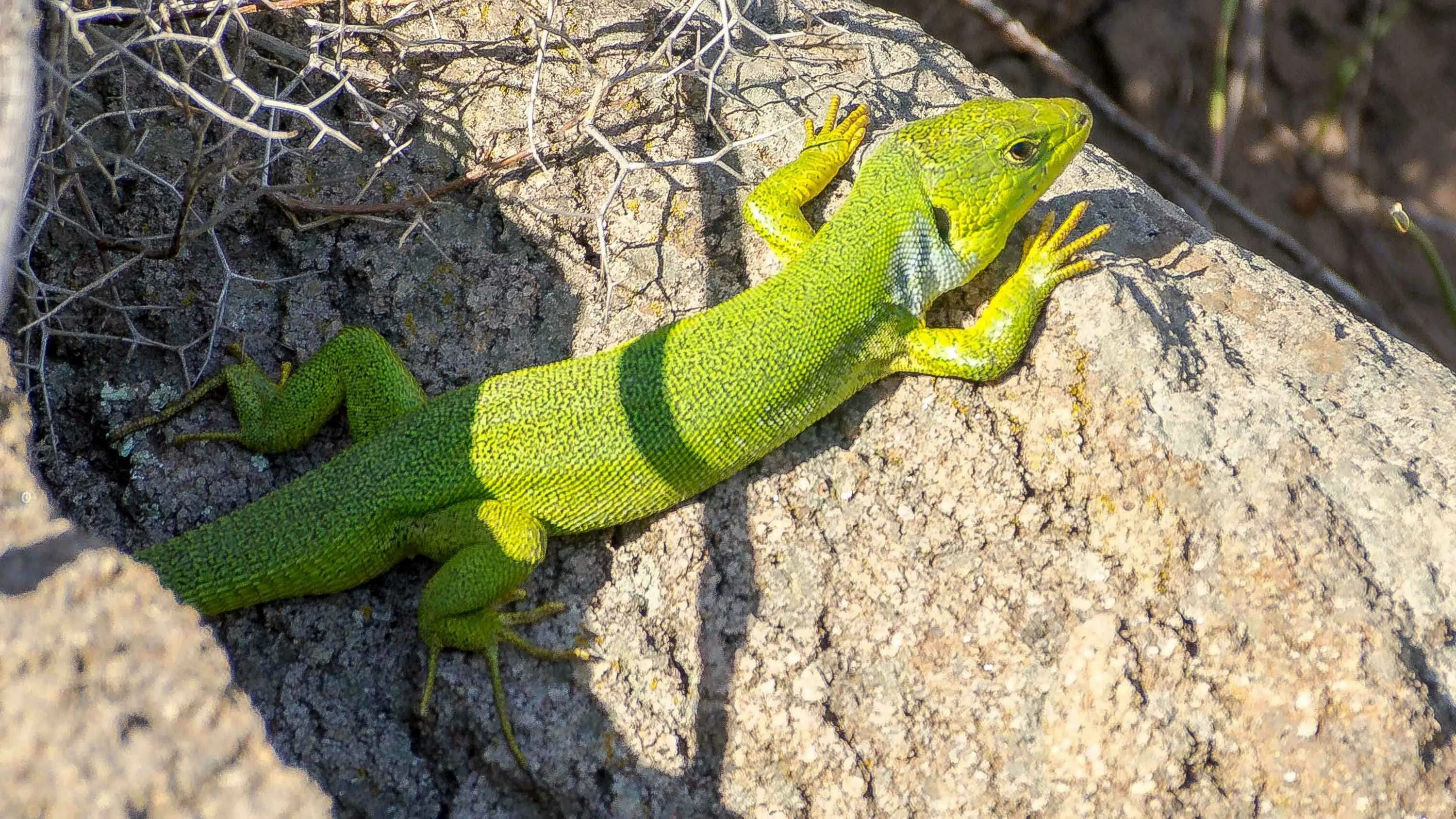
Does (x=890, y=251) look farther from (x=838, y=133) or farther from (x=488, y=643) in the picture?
(x=488, y=643)

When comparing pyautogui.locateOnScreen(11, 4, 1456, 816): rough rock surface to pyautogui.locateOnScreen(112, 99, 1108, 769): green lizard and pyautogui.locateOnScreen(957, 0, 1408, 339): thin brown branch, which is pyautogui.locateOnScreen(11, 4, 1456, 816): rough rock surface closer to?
pyautogui.locateOnScreen(112, 99, 1108, 769): green lizard

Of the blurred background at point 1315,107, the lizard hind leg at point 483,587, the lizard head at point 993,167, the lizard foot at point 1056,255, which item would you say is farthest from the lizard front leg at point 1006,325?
the blurred background at point 1315,107

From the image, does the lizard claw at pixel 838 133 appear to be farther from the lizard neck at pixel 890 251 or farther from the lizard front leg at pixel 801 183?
the lizard neck at pixel 890 251

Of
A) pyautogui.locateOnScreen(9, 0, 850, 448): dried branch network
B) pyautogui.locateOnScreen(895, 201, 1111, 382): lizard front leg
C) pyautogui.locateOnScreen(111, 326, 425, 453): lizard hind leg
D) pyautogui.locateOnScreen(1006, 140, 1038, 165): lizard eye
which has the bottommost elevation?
pyautogui.locateOnScreen(895, 201, 1111, 382): lizard front leg

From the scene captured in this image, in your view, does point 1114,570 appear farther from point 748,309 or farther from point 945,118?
point 945,118

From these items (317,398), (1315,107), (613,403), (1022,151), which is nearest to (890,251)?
(1022,151)

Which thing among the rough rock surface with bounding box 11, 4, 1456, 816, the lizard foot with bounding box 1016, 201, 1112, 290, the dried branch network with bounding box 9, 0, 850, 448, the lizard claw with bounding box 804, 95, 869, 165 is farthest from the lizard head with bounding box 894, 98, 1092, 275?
the dried branch network with bounding box 9, 0, 850, 448

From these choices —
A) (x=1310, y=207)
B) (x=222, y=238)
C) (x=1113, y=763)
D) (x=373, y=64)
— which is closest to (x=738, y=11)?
(x=373, y=64)
